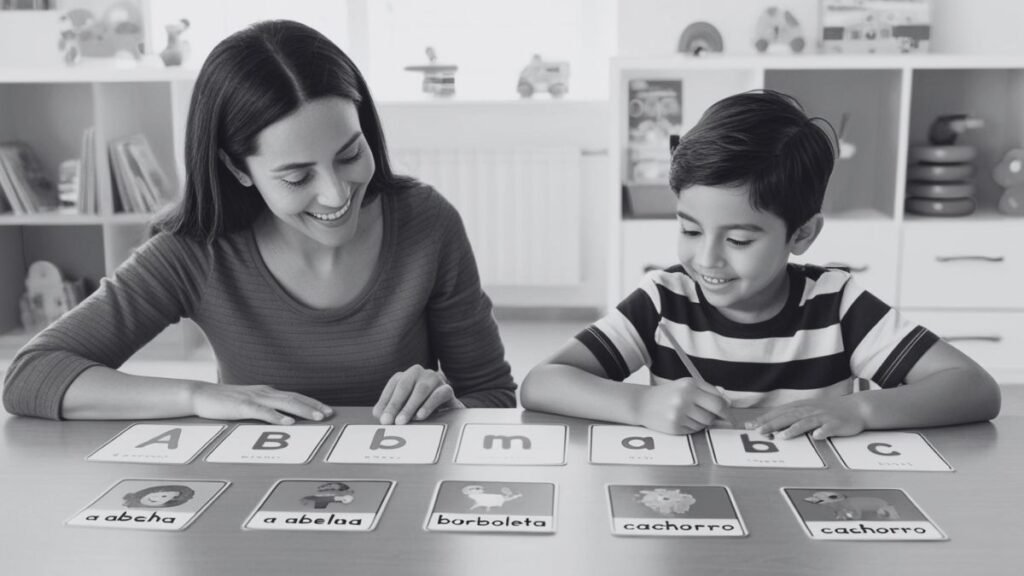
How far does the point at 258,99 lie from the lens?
125cm

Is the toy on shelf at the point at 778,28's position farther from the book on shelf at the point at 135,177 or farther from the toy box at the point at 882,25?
the book on shelf at the point at 135,177

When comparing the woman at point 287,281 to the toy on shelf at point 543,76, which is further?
the toy on shelf at point 543,76

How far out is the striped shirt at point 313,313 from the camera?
53.4 inches

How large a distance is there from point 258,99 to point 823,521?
82cm

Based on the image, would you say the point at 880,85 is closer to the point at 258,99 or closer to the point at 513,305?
the point at 513,305

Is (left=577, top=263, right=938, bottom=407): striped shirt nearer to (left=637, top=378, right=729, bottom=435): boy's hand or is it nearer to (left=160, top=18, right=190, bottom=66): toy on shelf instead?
(left=637, top=378, right=729, bottom=435): boy's hand

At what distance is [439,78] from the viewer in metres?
3.55

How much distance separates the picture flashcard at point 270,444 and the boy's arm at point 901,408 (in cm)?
46

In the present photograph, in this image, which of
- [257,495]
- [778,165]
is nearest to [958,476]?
[778,165]

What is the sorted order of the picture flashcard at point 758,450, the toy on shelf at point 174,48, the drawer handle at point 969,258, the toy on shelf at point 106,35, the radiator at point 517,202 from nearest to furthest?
the picture flashcard at point 758,450
the drawer handle at point 969,258
the toy on shelf at point 174,48
the toy on shelf at point 106,35
the radiator at point 517,202

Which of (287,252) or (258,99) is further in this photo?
(287,252)

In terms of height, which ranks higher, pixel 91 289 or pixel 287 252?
pixel 287 252

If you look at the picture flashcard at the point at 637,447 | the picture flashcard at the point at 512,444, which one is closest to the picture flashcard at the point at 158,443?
the picture flashcard at the point at 512,444

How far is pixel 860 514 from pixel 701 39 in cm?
262
